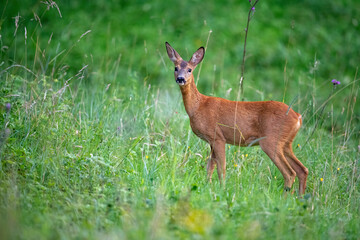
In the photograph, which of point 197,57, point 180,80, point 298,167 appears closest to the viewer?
point 298,167

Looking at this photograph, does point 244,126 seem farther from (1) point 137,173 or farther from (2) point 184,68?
(1) point 137,173

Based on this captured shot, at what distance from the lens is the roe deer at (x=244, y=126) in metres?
5.14

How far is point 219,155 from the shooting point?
17.3 ft

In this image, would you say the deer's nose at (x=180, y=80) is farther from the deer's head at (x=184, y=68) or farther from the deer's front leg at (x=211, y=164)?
the deer's front leg at (x=211, y=164)

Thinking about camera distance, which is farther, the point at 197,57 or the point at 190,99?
the point at 197,57

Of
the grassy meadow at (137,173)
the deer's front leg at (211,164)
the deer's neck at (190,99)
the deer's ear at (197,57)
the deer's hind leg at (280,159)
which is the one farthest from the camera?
the deer's ear at (197,57)

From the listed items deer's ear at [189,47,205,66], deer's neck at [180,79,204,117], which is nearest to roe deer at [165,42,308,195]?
deer's neck at [180,79,204,117]

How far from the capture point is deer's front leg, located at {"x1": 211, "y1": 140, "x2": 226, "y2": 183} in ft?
16.9

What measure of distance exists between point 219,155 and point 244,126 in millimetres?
432

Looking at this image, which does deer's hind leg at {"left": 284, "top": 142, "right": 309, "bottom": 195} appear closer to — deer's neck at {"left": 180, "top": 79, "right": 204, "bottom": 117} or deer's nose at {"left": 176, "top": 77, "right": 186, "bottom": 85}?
deer's neck at {"left": 180, "top": 79, "right": 204, "bottom": 117}

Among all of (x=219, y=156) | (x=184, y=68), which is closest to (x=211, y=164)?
(x=219, y=156)

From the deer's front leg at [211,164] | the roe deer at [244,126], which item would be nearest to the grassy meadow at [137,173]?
the deer's front leg at [211,164]

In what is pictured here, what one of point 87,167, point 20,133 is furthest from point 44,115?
point 87,167

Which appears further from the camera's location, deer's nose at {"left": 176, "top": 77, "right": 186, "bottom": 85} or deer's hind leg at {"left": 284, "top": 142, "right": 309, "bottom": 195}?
deer's nose at {"left": 176, "top": 77, "right": 186, "bottom": 85}
